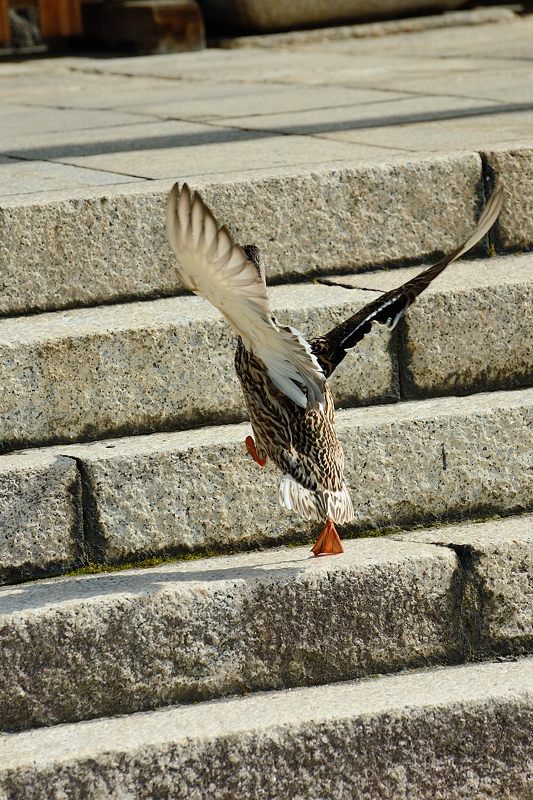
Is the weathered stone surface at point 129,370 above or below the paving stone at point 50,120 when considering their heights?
below

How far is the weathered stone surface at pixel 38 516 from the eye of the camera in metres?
3.79

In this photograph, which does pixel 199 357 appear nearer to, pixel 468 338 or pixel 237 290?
pixel 468 338

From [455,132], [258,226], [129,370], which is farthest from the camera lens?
[455,132]

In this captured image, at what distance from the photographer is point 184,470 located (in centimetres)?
388

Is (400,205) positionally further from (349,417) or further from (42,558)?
(42,558)

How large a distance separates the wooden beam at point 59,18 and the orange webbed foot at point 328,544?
685cm

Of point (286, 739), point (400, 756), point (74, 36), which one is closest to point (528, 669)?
point (400, 756)

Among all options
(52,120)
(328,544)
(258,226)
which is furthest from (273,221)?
(52,120)

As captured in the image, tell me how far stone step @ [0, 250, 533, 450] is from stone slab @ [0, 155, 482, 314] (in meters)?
0.11

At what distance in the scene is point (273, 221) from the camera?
4582 mm

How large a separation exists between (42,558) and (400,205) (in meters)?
1.75

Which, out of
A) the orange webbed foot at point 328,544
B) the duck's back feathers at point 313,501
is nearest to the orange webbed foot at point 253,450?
the duck's back feathers at point 313,501

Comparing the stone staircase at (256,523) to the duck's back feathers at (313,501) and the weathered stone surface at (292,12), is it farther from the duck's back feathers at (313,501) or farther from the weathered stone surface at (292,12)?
the weathered stone surface at (292,12)

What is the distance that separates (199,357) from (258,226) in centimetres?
64
